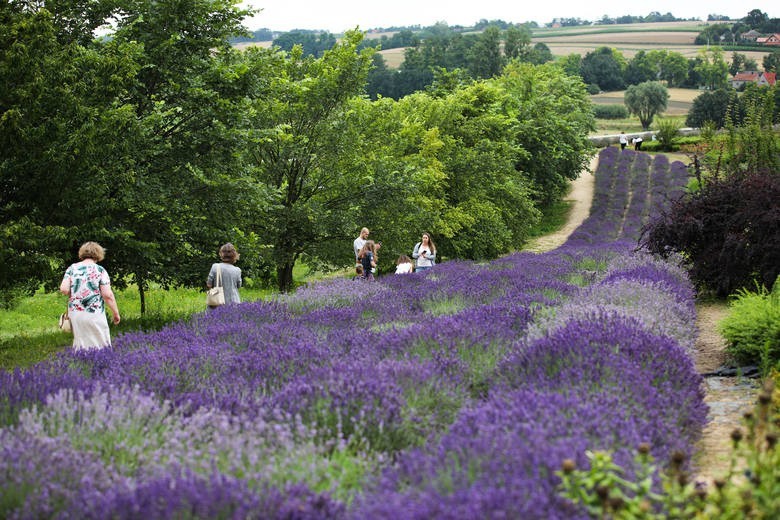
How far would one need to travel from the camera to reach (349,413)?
14.3 ft

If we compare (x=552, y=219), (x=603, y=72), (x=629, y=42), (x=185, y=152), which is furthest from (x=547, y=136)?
(x=629, y=42)

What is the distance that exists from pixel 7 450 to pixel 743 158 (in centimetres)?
1955

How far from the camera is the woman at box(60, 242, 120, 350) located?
774 cm

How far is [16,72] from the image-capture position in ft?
34.0

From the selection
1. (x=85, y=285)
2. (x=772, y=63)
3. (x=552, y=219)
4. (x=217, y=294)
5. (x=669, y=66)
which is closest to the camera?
(x=85, y=285)

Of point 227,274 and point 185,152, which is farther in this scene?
point 185,152

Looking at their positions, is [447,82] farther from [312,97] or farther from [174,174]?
[174,174]

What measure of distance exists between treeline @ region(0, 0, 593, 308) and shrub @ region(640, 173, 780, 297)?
7.37m

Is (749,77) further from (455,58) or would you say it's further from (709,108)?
(709,108)

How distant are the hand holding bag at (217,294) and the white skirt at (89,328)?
188cm

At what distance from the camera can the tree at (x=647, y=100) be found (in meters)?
89.0

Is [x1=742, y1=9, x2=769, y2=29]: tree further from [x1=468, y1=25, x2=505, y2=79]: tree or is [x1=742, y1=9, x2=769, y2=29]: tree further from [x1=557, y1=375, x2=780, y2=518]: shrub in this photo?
[x1=557, y1=375, x2=780, y2=518]: shrub

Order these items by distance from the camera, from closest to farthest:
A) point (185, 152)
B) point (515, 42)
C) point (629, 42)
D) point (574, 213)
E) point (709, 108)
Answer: point (185, 152), point (574, 213), point (709, 108), point (515, 42), point (629, 42)

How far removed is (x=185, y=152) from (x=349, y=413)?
36.6 feet
